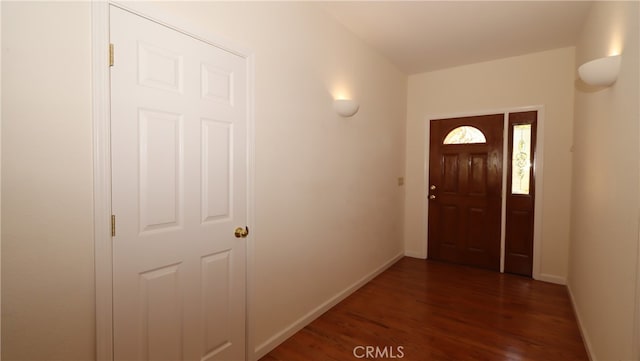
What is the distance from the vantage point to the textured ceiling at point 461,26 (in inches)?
103

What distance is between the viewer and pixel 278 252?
2264mm

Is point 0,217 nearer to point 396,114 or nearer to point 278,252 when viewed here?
point 278,252

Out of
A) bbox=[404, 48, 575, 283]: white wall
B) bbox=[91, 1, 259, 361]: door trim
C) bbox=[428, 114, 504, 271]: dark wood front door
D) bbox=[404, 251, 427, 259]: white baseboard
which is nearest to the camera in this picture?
bbox=[91, 1, 259, 361]: door trim

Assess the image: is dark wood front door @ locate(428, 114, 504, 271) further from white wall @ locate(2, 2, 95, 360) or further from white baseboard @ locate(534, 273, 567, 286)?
white wall @ locate(2, 2, 95, 360)

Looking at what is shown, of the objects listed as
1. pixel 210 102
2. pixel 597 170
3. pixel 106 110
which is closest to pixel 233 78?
pixel 210 102

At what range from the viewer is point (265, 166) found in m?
2.12

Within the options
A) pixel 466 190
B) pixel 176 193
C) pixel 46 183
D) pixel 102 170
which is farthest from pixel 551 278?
pixel 46 183

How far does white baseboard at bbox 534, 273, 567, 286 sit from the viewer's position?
354 centimetres

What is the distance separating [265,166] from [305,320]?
1405mm

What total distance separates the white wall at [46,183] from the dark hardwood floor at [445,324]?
1365 millimetres

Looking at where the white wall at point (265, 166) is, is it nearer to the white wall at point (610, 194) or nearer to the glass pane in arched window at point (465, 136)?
the glass pane in arched window at point (465, 136)

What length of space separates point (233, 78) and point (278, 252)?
1.27 metres

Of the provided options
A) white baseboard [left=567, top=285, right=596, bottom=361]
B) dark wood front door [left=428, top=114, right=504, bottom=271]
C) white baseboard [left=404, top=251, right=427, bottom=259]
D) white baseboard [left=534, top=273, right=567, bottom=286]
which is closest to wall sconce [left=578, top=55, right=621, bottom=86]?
white baseboard [left=567, top=285, right=596, bottom=361]

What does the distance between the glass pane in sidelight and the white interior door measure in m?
3.51
